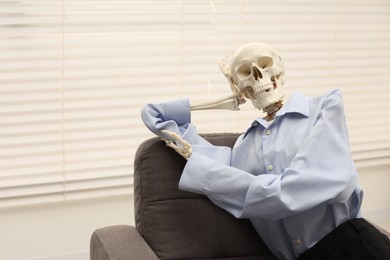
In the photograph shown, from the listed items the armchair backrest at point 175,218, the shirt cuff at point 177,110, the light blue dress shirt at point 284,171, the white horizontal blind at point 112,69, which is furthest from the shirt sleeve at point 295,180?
the white horizontal blind at point 112,69

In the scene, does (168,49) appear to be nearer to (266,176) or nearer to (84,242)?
(84,242)

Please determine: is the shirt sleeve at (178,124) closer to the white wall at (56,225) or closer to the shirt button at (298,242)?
the shirt button at (298,242)

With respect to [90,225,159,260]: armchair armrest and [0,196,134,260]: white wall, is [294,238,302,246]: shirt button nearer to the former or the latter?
[90,225,159,260]: armchair armrest

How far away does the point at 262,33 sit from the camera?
356cm

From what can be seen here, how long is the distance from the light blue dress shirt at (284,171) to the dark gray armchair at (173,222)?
2.9 inches

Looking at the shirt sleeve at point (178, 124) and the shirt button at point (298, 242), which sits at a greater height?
the shirt sleeve at point (178, 124)

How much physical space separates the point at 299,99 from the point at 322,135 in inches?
8.2

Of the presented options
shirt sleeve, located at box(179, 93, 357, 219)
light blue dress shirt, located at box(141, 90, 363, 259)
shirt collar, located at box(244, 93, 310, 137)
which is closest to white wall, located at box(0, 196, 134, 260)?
light blue dress shirt, located at box(141, 90, 363, 259)

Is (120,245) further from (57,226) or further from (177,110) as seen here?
(57,226)

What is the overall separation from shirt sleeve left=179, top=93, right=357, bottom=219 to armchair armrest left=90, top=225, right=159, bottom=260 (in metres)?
0.24

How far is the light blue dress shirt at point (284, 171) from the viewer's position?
6.49 feet

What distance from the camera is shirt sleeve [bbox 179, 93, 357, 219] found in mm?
1972

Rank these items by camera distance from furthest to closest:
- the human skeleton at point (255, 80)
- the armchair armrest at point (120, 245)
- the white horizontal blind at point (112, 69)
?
the white horizontal blind at point (112, 69) → the human skeleton at point (255, 80) → the armchair armrest at point (120, 245)

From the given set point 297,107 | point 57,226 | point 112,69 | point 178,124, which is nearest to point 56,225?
point 57,226
